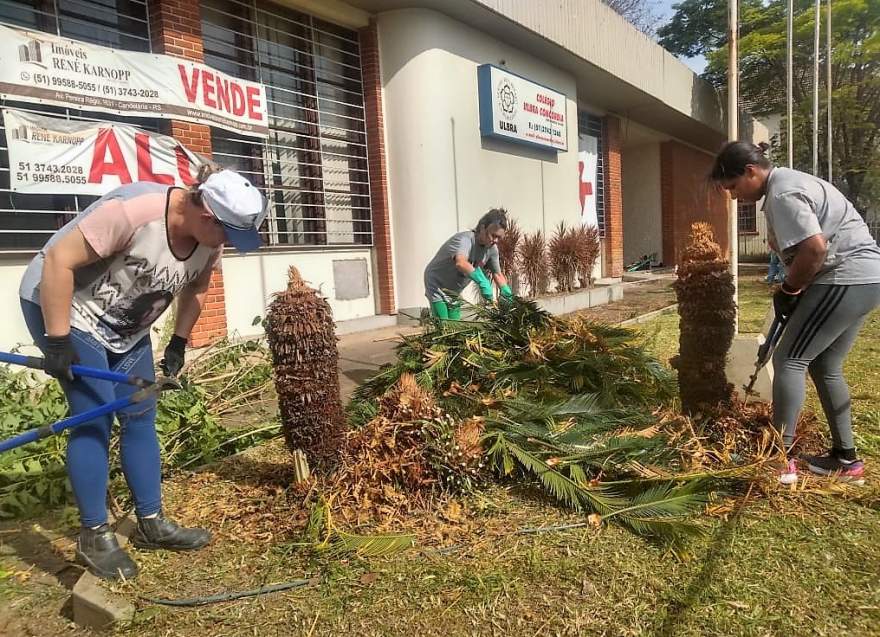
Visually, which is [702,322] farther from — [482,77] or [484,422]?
[482,77]

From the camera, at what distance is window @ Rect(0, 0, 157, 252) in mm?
5707

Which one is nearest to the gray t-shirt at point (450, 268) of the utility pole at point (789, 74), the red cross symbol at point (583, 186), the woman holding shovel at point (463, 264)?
the woman holding shovel at point (463, 264)

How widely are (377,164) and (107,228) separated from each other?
7.12 meters

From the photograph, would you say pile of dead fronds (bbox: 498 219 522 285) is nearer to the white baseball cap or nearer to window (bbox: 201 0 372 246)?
window (bbox: 201 0 372 246)

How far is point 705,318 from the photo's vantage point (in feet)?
10.6

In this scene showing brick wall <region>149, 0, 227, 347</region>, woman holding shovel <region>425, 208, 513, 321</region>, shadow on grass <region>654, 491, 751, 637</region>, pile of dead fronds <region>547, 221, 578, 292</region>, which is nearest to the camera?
shadow on grass <region>654, 491, 751, 637</region>

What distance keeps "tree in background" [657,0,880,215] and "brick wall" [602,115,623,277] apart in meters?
6.61

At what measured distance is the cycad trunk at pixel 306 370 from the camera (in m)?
2.78

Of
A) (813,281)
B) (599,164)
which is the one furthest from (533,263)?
(813,281)

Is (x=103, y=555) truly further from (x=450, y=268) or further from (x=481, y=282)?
(x=450, y=268)

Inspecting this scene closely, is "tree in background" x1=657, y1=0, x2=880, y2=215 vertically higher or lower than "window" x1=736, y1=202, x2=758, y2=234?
higher

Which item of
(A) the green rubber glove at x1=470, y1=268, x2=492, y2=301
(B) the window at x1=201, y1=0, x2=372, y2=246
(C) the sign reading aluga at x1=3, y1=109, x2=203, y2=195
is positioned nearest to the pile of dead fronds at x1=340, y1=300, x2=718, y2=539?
(A) the green rubber glove at x1=470, y1=268, x2=492, y2=301

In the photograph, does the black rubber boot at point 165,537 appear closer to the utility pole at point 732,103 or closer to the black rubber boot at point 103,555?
the black rubber boot at point 103,555

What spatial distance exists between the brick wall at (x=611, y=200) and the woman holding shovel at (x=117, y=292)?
14256mm
